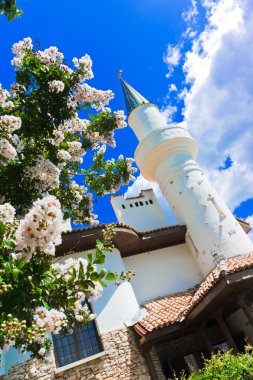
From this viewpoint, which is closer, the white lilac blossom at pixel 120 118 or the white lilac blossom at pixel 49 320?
the white lilac blossom at pixel 49 320

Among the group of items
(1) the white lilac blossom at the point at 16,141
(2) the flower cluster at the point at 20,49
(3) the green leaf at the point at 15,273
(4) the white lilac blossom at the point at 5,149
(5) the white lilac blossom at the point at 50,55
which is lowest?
(3) the green leaf at the point at 15,273

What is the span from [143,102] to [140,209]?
696 centimetres

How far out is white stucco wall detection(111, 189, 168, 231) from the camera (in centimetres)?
1515

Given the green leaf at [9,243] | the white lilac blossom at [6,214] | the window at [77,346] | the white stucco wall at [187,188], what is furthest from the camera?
the white stucco wall at [187,188]

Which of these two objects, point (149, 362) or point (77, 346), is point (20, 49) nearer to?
point (77, 346)

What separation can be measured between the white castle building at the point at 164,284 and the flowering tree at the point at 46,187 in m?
2.15

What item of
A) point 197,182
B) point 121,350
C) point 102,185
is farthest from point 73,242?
point 197,182

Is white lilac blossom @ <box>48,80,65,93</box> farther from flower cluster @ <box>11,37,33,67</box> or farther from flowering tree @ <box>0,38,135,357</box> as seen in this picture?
flower cluster @ <box>11,37,33,67</box>

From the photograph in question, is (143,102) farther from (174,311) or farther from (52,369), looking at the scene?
(52,369)

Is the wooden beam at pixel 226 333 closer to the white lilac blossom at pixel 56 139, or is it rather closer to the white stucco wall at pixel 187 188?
the white stucco wall at pixel 187 188

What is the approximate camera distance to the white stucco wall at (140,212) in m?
15.1

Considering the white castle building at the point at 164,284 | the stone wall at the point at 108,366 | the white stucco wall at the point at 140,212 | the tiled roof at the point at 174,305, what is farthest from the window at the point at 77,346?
the white stucco wall at the point at 140,212

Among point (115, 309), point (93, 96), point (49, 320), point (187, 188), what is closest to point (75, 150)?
point (93, 96)

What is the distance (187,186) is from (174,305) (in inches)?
220
